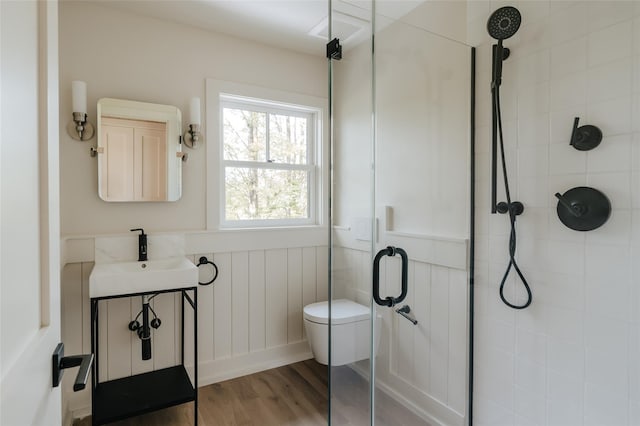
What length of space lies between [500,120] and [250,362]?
2.27 meters

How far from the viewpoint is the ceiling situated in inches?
84.6

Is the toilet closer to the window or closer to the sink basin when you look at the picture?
the sink basin

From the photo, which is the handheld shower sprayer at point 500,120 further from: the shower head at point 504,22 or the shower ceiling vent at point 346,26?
the shower ceiling vent at point 346,26

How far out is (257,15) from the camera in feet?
7.55

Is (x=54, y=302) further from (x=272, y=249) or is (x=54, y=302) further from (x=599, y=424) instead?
(x=272, y=249)

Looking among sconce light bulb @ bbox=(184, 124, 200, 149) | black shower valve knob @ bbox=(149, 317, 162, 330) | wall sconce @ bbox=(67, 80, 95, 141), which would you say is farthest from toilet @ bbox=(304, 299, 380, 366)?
wall sconce @ bbox=(67, 80, 95, 141)

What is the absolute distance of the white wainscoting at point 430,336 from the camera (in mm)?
1650

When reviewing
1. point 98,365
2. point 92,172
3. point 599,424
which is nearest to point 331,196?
point 599,424

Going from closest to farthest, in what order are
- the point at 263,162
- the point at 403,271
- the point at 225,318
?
the point at 403,271
the point at 225,318
the point at 263,162

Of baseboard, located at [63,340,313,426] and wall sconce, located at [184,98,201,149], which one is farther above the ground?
wall sconce, located at [184,98,201,149]

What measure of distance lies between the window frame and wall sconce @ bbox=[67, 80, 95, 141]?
711 mm

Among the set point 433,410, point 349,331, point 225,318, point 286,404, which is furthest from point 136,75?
point 433,410

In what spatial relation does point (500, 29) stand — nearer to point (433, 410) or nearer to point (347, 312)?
point (347, 312)

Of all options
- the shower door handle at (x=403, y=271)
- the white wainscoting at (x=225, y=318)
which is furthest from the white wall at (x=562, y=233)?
the white wainscoting at (x=225, y=318)
